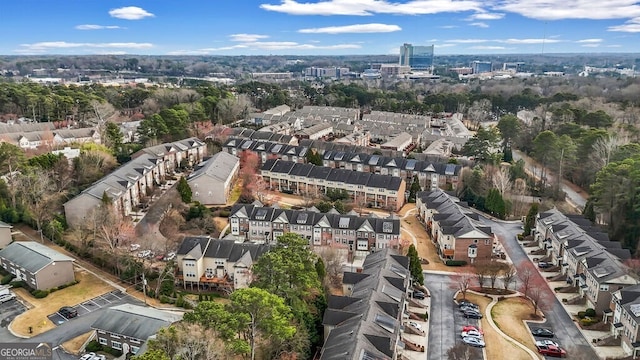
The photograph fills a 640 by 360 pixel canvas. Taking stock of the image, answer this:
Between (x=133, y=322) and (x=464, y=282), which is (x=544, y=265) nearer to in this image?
(x=464, y=282)

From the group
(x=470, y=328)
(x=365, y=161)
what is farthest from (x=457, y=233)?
(x=365, y=161)

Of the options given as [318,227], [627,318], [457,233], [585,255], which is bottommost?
[627,318]

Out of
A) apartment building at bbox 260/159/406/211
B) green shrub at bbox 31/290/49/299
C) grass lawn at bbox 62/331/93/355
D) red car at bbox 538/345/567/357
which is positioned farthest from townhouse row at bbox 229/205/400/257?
grass lawn at bbox 62/331/93/355

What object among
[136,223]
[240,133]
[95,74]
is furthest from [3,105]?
[95,74]

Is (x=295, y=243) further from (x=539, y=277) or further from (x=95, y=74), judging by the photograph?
(x=95, y=74)

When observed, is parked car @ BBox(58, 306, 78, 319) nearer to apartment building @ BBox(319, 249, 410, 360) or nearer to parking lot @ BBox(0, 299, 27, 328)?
parking lot @ BBox(0, 299, 27, 328)

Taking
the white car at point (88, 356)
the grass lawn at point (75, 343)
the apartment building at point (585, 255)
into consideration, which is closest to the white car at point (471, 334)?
the apartment building at point (585, 255)
